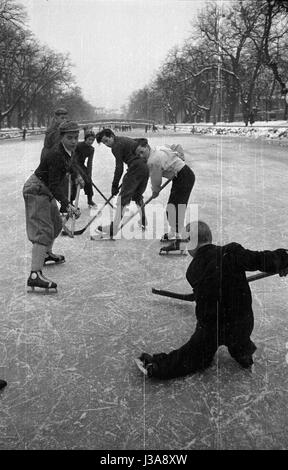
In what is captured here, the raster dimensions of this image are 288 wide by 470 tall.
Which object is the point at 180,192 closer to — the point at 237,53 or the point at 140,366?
the point at 140,366

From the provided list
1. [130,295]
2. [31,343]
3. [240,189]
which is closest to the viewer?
[31,343]

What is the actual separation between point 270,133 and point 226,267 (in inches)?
977


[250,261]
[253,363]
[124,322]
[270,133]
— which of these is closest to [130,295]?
[124,322]

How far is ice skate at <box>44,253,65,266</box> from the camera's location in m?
4.91

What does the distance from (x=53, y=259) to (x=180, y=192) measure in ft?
6.11

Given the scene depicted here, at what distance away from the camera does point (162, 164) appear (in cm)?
493

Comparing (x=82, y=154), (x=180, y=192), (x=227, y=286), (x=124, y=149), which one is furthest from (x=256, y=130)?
(x=227, y=286)

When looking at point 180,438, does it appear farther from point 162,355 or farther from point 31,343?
point 31,343

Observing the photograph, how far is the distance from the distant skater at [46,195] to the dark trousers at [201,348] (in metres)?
1.84

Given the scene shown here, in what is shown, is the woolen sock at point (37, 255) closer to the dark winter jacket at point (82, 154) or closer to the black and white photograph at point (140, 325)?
the black and white photograph at point (140, 325)

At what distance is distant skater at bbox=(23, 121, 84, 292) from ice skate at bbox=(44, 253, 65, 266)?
0.83 m

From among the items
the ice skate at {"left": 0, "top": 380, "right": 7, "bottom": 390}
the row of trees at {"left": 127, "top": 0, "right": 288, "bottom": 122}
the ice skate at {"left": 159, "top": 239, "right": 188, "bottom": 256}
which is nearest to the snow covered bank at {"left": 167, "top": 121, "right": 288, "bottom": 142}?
the row of trees at {"left": 127, "top": 0, "right": 288, "bottom": 122}

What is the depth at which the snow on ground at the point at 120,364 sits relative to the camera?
2.18 m

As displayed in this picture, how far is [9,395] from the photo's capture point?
2.49m
